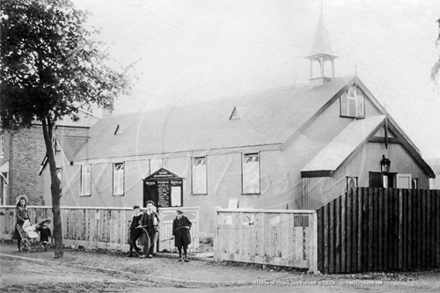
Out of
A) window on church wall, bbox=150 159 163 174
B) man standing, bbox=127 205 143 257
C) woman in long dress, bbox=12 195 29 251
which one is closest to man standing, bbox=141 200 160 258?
man standing, bbox=127 205 143 257

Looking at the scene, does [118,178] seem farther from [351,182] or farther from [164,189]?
[351,182]

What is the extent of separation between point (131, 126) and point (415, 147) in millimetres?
14581

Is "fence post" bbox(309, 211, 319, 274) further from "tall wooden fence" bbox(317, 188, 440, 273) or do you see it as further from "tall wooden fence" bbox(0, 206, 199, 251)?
"tall wooden fence" bbox(0, 206, 199, 251)

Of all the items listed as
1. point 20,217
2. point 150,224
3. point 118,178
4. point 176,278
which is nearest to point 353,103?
point 118,178

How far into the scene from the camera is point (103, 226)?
22.4m

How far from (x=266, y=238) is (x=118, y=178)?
56.9ft

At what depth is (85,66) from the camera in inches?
702

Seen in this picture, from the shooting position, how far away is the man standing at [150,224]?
66.4ft

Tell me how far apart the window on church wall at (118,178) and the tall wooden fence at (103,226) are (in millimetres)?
8141

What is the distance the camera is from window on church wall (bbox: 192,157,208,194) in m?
28.9

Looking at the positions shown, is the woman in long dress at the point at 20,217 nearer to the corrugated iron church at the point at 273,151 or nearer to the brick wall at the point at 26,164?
the brick wall at the point at 26,164

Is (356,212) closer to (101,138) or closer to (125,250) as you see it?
(125,250)

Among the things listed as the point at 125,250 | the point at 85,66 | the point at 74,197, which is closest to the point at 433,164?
the point at 74,197

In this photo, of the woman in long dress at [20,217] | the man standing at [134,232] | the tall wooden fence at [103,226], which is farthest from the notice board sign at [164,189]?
the woman in long dress at [20,217]
